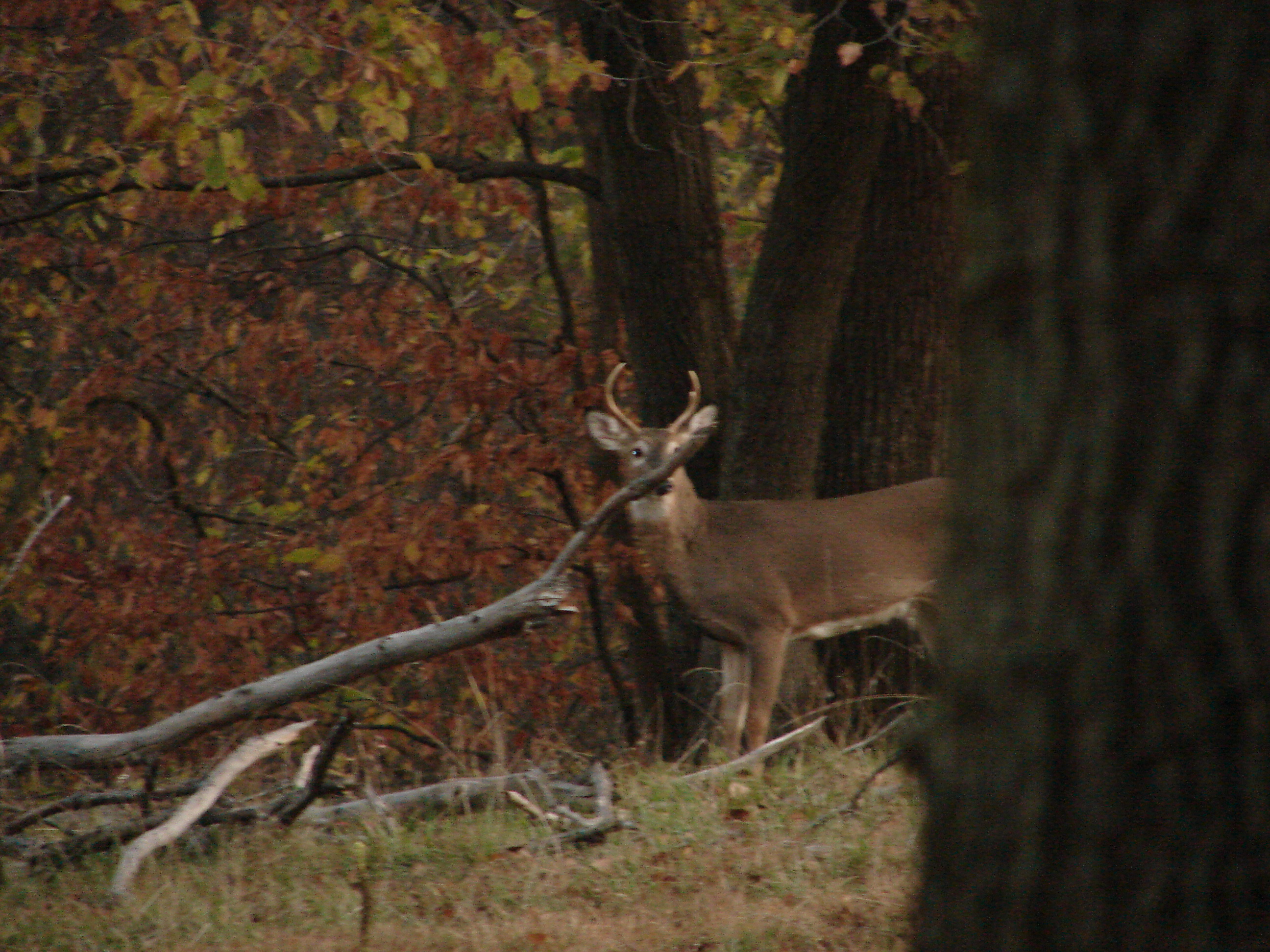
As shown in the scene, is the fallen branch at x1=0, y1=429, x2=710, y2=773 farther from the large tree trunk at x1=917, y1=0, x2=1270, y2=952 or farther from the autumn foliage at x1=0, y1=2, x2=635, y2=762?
the large tree trunk at x1=917, y1=0, x2=1270, y2=952

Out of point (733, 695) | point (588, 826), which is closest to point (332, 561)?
point (733, 695)

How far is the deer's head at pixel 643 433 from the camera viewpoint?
8.23 m

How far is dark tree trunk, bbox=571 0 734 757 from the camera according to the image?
812 centimetres

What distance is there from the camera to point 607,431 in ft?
28.2

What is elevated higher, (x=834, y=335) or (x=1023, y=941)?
(x=834, y=335)

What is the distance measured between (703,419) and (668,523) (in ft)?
2.05

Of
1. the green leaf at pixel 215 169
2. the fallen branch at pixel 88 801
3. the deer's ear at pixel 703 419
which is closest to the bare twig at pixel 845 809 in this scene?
the fallen branch at pixel 88 801

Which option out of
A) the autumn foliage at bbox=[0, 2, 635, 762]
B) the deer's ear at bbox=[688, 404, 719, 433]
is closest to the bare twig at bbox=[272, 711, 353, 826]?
the autumn foliage at bbox=[0, 2, 635, 762]

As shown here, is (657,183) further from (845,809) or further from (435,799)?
(845,809)

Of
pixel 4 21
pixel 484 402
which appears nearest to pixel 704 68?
pixel 484 402

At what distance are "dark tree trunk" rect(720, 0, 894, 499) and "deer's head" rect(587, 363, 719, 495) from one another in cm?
21

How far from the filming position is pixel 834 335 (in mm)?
8172

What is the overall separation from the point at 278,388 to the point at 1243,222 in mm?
10396

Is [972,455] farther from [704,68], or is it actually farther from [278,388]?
[278,388]
